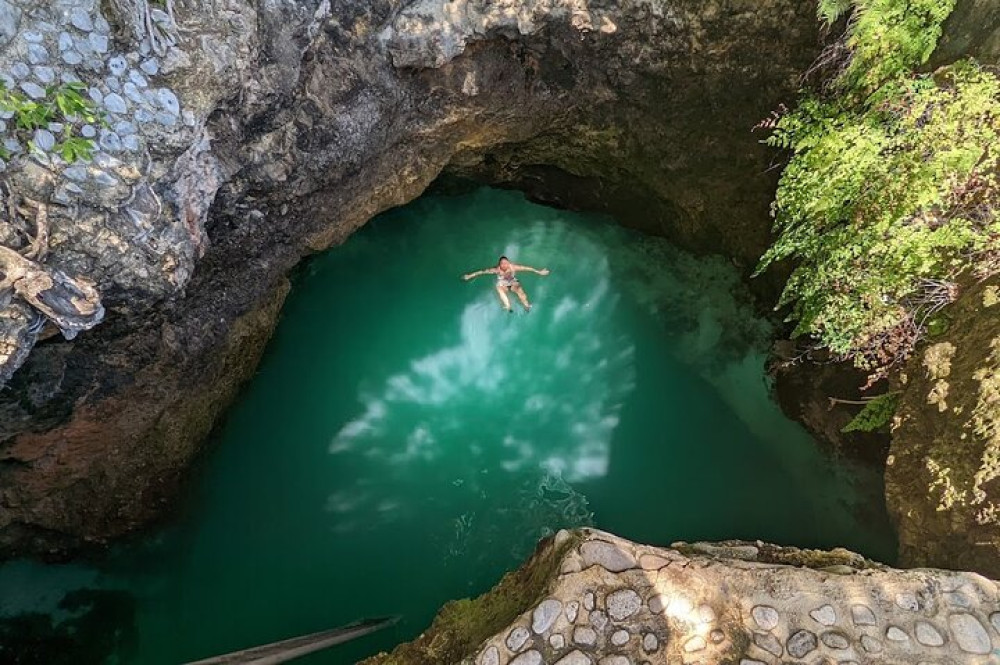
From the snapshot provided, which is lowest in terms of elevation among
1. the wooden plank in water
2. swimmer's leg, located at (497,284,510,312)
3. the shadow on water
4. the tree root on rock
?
the wooden plank in water

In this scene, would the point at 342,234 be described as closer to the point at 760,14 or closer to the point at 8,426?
the point at 8,426

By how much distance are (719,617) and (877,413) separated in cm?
239

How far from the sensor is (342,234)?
6.01 meters

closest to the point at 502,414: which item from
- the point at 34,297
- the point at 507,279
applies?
the point at 507,279

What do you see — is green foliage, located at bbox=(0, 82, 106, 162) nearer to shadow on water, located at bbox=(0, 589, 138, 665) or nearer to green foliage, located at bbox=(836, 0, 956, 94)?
green foliage, located at bbox=(836, 0, 956, 94)

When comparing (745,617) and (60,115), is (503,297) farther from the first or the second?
(60,115)

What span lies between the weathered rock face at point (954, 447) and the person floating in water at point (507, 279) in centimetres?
328

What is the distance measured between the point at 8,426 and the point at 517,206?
532cm

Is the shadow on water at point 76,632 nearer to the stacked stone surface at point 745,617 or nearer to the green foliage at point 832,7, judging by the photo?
the stacked stone surface at point 745,617

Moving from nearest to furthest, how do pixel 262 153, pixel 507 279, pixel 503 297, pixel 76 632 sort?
pixel 262 153, pixel 76 632, pixel 507 279, pixel 503 297

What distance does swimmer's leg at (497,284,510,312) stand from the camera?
6534mm

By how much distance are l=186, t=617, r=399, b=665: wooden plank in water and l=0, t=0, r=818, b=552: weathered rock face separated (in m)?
1.91

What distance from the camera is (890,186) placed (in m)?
4.09

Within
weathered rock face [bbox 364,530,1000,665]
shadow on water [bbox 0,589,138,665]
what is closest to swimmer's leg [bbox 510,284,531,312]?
weathered rock face [bbox 364,530,1000,665]
